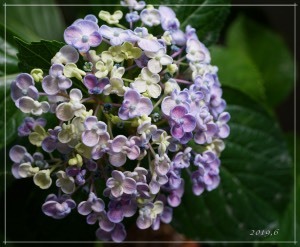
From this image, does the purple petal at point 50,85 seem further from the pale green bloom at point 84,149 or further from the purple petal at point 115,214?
the purple petal at point 115,214

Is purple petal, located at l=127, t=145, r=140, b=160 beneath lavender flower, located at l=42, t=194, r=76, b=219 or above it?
above

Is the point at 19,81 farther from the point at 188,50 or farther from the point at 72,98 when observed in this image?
the point at 188,50

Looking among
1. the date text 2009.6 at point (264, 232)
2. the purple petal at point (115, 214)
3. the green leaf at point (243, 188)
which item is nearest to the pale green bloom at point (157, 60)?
the purple petal at point (115, 214)

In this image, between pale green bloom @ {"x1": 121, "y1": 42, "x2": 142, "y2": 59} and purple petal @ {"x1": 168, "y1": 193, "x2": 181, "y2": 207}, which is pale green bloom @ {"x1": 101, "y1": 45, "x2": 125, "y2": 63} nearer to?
pale green bloom @ {"x1": 121, "y1": 42, "x2": 142, "y2": 59}

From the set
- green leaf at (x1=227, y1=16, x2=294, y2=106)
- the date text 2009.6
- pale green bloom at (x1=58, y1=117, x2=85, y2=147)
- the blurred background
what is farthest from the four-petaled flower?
green leaf at (x1=227, y1=16, x2=294, y2=106)

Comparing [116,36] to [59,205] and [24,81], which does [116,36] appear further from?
[59,205]

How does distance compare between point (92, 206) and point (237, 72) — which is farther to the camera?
point (237, 72)

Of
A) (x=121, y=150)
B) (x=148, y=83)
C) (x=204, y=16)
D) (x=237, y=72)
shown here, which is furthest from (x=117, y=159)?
(x=237, y=72)
